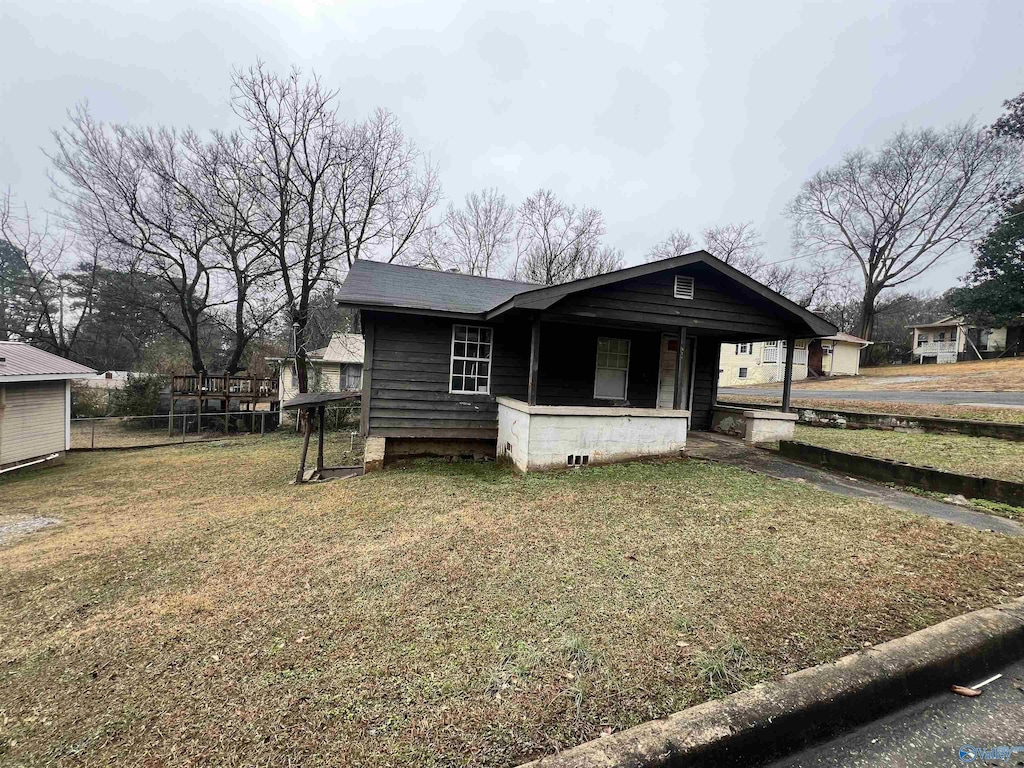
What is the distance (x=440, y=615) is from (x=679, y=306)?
20.9 ft

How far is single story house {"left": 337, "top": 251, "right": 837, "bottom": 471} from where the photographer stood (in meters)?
6.92

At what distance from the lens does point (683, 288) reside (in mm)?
7402

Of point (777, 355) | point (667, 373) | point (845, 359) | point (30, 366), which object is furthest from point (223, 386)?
point (845, 359)

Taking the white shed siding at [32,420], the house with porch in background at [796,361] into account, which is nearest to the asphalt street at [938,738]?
the white shed siding at [32,420]

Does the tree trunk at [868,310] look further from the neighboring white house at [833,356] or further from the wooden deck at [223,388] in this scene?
the wooden deck at [223,388]

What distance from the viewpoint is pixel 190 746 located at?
179cm

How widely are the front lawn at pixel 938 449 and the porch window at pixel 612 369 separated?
12.9ft

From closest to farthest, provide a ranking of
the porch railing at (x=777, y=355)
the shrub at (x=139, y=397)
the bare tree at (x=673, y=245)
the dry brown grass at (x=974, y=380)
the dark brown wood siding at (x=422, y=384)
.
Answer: the dark brown wood siding at (x=422, y=384), the dry brown grass at (x=974, y=380), the shrub at (x=139, y=397), the porch railing at (x=777, y=355), the bare tree at (x=673, y=245)

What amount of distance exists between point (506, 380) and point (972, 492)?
22.7 ft

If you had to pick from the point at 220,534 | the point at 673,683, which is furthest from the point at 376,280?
the point at 673,683

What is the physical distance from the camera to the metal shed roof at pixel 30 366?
9133 millimetres

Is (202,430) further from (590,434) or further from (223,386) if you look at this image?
(590,434)

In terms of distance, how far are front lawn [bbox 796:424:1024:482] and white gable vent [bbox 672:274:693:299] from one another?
12.1ft

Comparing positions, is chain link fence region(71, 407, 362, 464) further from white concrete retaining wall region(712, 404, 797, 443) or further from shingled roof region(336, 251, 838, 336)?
white concrete retaining wall region(712, 404, 797, 443)
